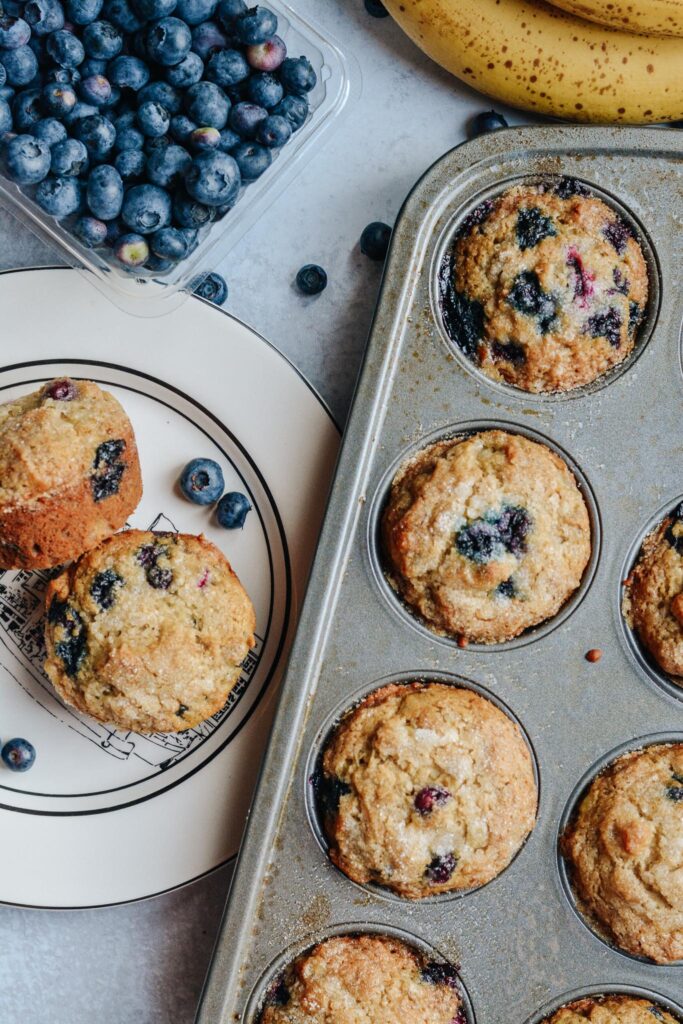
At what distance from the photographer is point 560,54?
3023 mm

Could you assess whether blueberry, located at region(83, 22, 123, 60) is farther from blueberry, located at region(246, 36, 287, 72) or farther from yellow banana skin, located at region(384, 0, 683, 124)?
yellow banana skin, located at region(384, 0, 683, 124)

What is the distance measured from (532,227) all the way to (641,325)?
46cm

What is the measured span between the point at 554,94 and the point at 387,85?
2.08ft

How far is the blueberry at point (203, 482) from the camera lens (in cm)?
325

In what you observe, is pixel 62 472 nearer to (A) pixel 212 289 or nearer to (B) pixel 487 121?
(A) pixel 212 289

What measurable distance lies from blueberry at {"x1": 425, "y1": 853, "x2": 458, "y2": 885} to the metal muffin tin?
0.45ft

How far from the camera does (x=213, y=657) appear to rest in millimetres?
3018

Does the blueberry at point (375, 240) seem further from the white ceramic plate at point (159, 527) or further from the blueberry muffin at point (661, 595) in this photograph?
the blueberry muffin at point (661, 595)

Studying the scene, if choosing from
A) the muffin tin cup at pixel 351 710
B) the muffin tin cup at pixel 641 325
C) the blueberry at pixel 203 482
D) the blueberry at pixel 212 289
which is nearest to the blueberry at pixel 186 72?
the blueberry at pixel 212 289

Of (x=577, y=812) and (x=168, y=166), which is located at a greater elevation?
(x=168, y=166)

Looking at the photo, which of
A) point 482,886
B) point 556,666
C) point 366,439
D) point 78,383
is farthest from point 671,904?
point 78,383

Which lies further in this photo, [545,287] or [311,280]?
[311,280]

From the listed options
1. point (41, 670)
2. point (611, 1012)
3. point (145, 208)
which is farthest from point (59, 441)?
point (611, 1012)

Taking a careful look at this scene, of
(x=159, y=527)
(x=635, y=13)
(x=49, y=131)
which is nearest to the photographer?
(x=635, y=13)
